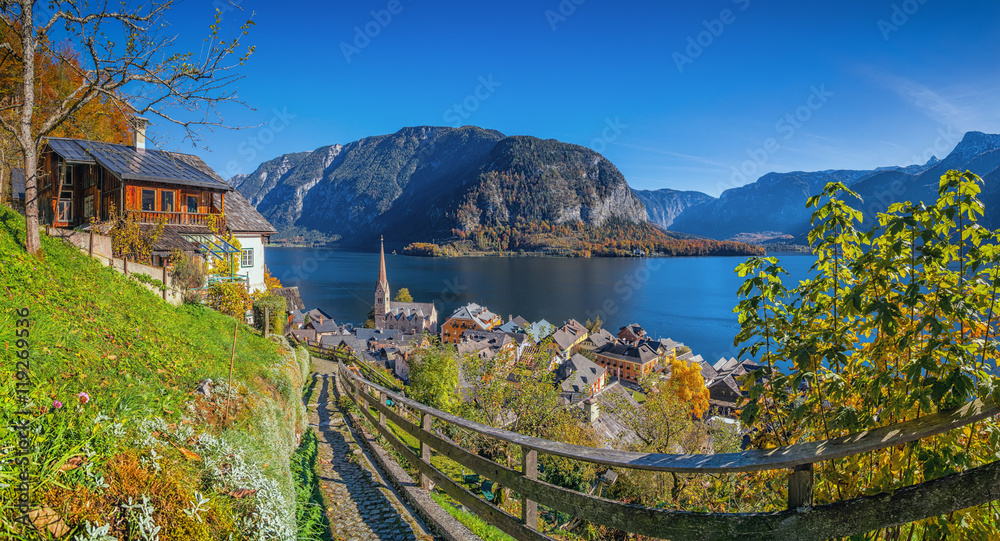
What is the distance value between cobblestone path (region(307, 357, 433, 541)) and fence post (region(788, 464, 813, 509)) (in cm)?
315

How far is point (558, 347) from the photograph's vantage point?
5938cm

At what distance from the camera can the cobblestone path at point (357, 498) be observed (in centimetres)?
420

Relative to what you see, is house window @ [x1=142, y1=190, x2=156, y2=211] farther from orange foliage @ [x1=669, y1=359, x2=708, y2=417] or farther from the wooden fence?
orange foliage @ [x1=669, y1=359, x2=708, y2=417]

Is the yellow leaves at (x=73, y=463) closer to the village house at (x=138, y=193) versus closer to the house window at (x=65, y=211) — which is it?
the village house at (x=138, y=193)

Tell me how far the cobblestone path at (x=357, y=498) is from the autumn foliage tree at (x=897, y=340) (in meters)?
3.12

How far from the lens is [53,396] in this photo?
120 inches

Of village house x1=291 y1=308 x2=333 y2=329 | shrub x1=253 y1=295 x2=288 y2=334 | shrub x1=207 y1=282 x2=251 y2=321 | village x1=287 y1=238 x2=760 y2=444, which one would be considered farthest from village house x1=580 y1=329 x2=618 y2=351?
shrub x1=207 y1=282 x2=251 y2=321

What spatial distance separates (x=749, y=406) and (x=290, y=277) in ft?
410

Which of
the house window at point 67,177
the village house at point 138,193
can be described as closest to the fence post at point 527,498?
the village house at point 138,193

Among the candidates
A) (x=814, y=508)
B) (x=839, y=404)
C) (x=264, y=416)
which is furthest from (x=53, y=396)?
(x=839, y=404)

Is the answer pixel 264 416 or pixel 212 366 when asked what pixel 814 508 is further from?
pixel 212 366

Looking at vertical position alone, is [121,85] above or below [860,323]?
above

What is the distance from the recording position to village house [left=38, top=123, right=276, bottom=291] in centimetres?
1831

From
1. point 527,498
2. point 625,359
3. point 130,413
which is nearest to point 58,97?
point 130,413
